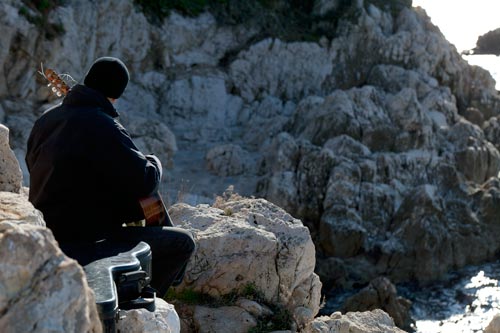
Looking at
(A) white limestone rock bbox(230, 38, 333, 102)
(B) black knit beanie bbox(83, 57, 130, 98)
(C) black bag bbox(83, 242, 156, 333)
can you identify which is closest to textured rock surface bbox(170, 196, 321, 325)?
(B) black knit beanie bbox(83, 57, 130, 98)

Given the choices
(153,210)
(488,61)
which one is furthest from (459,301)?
(488,61)

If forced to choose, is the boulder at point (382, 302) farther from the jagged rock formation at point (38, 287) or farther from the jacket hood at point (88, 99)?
the jagged rock formation at point (38, 287)

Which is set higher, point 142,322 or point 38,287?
point 38,287

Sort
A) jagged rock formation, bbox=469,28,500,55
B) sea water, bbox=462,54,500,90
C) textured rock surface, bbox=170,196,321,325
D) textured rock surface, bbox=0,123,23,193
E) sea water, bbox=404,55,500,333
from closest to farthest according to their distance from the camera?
textured rock surface, bbox=0,123,23,193 < textured rock surface, bbox=170,196,321,325 < sea water, bbox=404,55,500,333 < sea water, bbox=462,54,500,90 < jagged rock formation, bbox=469,28,500,55

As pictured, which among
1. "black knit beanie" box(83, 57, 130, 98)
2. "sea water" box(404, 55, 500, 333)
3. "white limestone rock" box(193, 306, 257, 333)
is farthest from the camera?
"sea water" box(404, 55, 500, 333)

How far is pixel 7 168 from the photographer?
4.85m

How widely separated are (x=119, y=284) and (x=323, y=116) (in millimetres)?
21871

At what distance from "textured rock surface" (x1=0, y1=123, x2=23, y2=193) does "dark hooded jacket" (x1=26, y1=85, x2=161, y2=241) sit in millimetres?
400

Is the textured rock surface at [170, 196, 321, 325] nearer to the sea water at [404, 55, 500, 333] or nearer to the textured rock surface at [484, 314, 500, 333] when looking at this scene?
the textured rock surface at [484, 314, 500, 333]

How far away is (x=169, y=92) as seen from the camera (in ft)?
91.5

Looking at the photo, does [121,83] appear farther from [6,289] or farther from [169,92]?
[169,92]

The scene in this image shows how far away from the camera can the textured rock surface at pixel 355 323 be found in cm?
579

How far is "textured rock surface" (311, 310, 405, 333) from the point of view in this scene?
5.79 m

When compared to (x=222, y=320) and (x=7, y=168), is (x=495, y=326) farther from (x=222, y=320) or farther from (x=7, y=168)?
(x=7, y=168)
